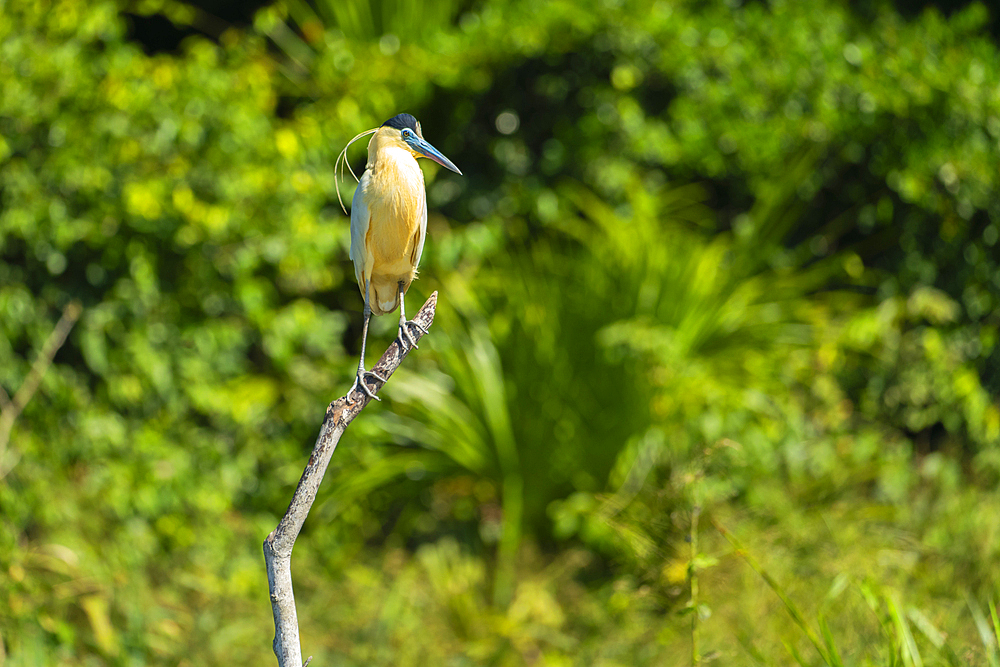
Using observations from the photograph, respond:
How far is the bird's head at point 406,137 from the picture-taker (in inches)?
55.1

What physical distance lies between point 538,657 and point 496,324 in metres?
1.48

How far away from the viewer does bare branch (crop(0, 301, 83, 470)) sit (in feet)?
10.7

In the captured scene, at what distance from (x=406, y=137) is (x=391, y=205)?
0.14 metres

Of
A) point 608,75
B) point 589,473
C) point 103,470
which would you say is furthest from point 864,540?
point 103,470

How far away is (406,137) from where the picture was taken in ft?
4.65

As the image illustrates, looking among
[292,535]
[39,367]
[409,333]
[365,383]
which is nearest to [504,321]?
[39,367]

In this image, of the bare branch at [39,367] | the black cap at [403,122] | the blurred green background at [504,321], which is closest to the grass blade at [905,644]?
the blurred green background at [504,321]

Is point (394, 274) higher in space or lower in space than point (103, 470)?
lower

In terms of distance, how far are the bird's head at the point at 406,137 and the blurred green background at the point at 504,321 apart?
5.93 ft

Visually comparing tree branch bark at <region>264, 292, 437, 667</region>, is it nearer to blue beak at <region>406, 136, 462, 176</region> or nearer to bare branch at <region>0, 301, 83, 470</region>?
blue beak at <region>406, 136, 462, 176</region>

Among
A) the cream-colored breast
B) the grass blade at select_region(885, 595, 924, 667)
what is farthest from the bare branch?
the grass blade at select_region(885, 595, 924, 667)

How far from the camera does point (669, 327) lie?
3.70 m

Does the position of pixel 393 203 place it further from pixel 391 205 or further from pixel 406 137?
pixel 406 137

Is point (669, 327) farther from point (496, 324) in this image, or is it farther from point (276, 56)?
point (276, 56)
